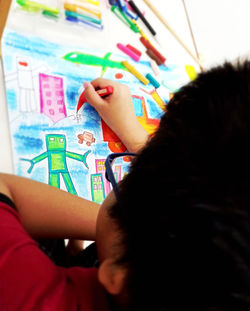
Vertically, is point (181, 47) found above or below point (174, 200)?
above

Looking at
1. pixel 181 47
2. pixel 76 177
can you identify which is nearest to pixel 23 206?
pixel 76 177

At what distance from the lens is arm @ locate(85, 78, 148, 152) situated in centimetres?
49

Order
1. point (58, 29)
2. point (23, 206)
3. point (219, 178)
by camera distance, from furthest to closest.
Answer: point (58, 29) → point (23, 206) → point (219, 178)

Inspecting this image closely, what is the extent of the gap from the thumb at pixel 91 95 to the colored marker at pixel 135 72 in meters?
0.13

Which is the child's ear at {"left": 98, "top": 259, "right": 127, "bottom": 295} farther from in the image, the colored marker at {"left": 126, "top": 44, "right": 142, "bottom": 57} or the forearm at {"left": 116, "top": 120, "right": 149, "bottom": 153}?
the colored marker at {"left": 126, "top": 44, "right": 142, "bottom": 57}

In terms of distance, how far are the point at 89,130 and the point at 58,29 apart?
0.72 feet

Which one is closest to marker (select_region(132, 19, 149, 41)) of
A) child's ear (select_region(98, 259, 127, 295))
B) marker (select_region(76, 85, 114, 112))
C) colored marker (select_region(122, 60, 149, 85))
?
colored marker (select_region(122, 60, 149, 85))

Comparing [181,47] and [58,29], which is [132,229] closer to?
[58,29]

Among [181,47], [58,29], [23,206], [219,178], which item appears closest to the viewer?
[219,178]

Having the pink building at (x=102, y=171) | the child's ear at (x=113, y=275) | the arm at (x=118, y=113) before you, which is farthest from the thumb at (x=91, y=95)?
the child's ear at (x=113, y=275)

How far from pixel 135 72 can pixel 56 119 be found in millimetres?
232

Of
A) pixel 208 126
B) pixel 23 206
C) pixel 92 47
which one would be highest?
pixel 92 47

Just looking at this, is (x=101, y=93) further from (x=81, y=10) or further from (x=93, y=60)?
(x=81, y=10)

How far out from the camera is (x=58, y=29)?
0.53m
